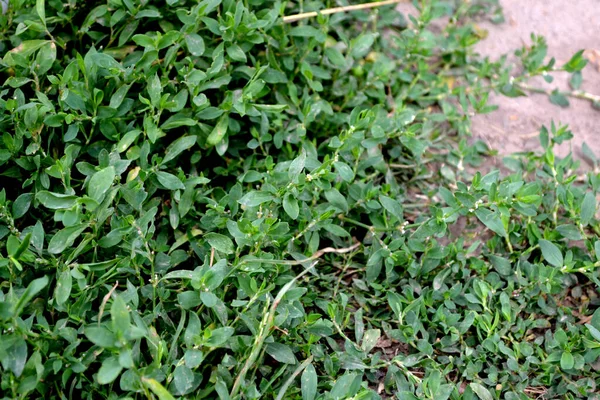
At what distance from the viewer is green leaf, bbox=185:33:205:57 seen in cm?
269

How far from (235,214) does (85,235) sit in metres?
0.53

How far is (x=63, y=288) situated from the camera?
2.14 m

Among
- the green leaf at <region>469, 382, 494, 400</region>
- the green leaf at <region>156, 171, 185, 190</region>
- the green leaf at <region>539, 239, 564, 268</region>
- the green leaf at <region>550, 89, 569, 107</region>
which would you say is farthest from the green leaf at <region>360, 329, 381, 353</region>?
Answer: the green leaf at <region>550, 89, 569, 107</region>

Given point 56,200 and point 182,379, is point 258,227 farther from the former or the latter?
point 56,200

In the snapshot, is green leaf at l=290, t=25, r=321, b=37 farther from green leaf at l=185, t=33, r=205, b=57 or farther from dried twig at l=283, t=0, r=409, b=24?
green leaf at l=185, t=33, r=205, b=57

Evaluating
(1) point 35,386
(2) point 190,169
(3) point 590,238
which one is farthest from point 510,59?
(1) point 35,386

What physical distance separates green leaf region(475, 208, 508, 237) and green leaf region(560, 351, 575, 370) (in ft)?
1.55

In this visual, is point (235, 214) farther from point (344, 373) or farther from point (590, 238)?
point (590, 238)

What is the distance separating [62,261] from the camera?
2.34 m

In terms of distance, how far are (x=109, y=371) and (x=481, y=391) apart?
1259 mm

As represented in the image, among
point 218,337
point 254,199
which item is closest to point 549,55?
point 254,199

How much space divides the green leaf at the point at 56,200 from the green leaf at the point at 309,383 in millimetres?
916

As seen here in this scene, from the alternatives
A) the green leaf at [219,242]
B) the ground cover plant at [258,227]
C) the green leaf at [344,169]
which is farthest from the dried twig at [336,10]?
the green leaf at [219,242]

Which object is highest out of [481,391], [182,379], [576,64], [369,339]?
[576,64]
